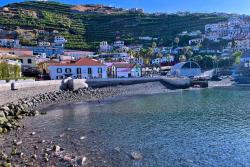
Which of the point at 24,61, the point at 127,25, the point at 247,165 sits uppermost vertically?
the point at 127,25

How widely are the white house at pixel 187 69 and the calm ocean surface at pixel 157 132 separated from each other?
5604 centimetres

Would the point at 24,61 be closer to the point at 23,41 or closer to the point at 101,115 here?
the point at 101,115

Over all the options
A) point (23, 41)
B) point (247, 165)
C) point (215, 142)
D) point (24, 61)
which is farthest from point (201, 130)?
point (23, 41)

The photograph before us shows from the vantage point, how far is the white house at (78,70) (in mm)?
82375

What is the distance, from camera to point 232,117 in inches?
1559

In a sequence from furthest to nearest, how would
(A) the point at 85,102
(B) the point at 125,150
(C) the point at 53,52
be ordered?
(C) the point at 53,52, (A) the point at 85,102, (B) the point at 125,150

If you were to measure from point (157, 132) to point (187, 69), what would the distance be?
78.5 m

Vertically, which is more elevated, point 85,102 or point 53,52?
point 53,52

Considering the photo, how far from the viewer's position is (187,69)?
10844 centimetres

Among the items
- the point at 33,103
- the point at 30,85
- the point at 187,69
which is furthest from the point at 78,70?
the point at 187,69

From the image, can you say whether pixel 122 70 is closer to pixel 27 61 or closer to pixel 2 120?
pixel 27 61

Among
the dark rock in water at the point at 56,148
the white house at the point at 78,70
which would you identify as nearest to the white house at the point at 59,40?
the white house at the point at 78,70

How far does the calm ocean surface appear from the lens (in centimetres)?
2372

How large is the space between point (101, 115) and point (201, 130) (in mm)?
13455
